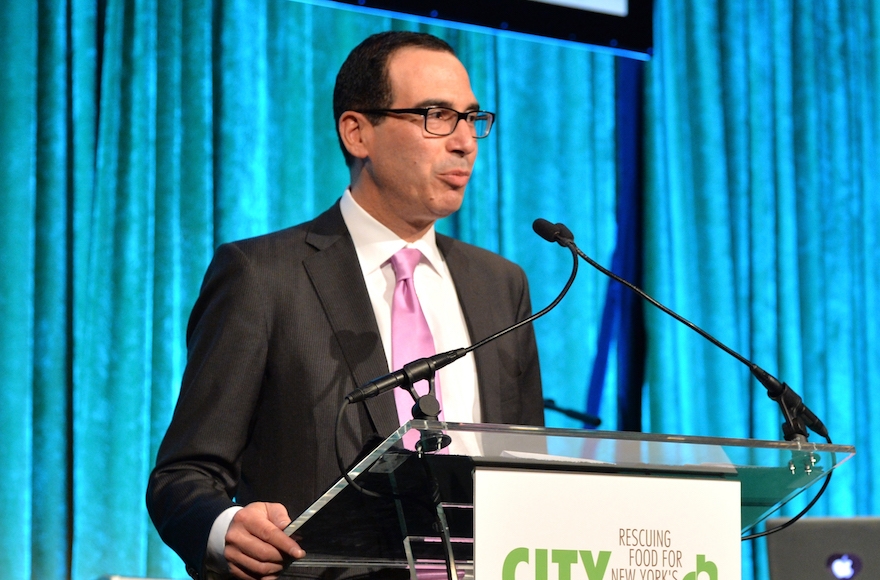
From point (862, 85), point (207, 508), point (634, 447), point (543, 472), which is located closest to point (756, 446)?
point (634, 447)

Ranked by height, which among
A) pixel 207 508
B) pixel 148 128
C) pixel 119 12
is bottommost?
pixel 207 508

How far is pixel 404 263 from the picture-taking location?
2.10 meters

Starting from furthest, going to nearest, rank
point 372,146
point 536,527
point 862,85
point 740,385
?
1. point 862,85
2. point 740,385
3. point 372,146
4. point 536,527

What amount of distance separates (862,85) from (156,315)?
2869 millimetres

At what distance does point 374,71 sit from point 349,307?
1.80 feet

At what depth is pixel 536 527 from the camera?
1258mm

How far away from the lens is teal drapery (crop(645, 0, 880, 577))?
3.77 metres

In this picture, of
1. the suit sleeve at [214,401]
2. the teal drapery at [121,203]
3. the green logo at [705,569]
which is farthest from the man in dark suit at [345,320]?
the teal drapery at [121,203]

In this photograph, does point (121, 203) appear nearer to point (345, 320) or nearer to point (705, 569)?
point (345, 320)

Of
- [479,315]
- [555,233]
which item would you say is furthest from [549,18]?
[555,233]

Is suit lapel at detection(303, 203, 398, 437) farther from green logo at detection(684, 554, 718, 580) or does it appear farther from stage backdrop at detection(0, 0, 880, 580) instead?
stage backdrop at detection(0, 0, 880, 580)

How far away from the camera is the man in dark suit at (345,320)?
181 centimetres

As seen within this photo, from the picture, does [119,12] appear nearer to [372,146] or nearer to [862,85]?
[372,146]

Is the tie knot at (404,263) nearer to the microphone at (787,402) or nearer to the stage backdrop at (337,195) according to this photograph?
the microphone at (787,402)
